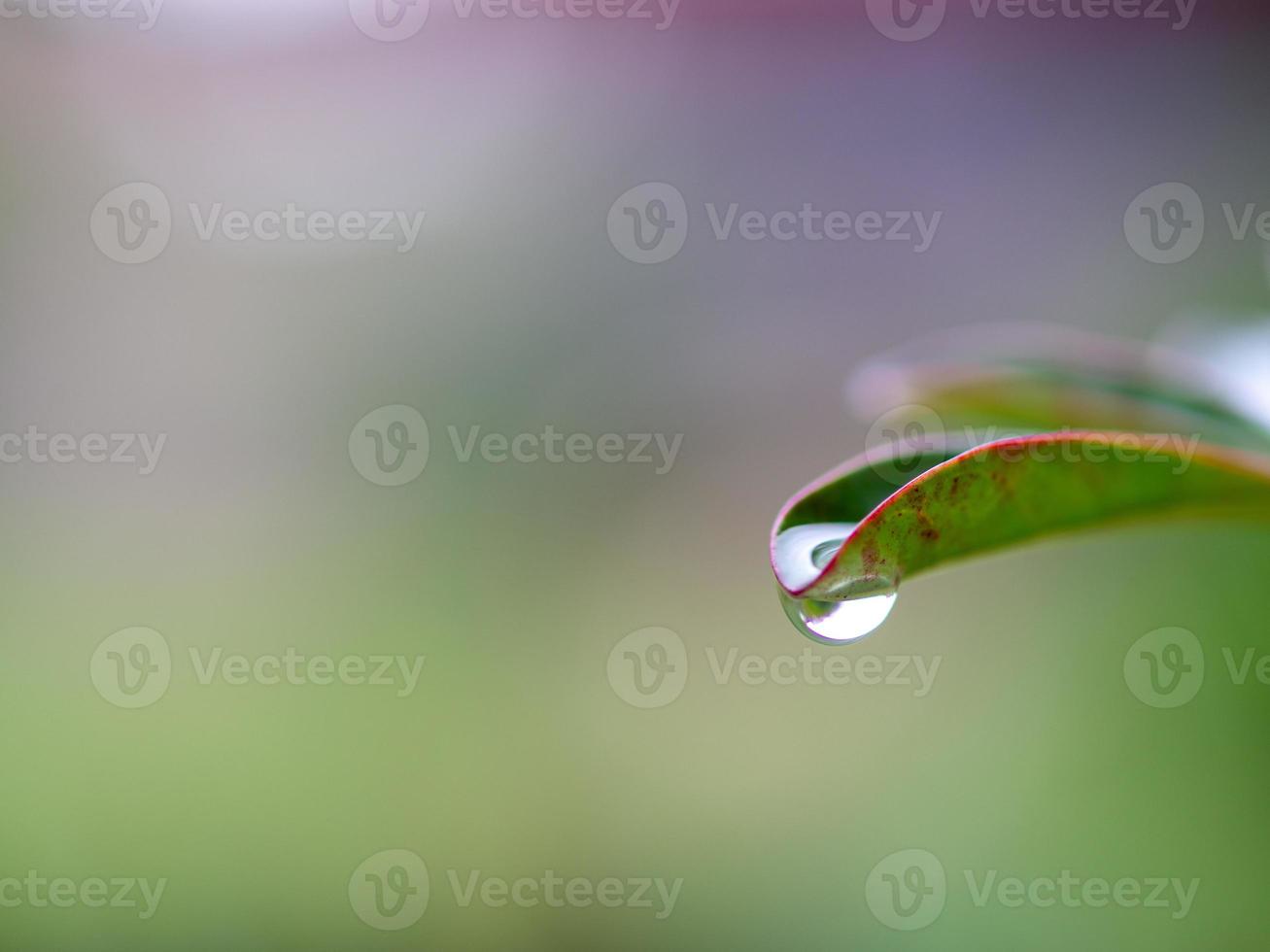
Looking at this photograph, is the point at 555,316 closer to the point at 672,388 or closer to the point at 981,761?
the point at 672,388

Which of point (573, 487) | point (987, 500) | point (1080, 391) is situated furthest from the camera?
point (573, 487)

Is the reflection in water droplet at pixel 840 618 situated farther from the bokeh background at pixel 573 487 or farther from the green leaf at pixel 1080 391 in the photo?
the bokeh background at pixel 573 487

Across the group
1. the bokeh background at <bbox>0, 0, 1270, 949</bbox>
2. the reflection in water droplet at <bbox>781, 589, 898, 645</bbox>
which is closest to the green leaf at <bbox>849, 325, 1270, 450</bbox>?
the reflection in water droplet at <bbox>781, 589, 898, 645</bbox>

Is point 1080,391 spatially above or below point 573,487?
below

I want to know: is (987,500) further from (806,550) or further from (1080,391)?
(1080,391)

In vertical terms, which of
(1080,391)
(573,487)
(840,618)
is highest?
(573,487)

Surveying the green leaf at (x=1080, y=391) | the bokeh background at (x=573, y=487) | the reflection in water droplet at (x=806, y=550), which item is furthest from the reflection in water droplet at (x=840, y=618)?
the bokeh background at (x=573, y=487)

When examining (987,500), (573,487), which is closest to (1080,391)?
(987,500)
